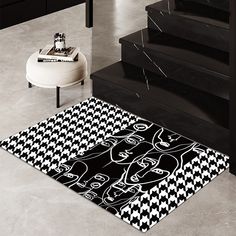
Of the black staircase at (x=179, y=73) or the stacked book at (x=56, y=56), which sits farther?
the stacked book at (x=56, y=56)

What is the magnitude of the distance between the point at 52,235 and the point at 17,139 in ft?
3.59

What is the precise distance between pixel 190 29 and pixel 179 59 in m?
0.37

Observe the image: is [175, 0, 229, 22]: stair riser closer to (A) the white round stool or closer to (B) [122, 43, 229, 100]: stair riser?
(B) [122, 43, 229, 100]: stair riser

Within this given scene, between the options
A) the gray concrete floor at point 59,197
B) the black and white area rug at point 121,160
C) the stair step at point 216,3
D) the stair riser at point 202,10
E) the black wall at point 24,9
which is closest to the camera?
the gray concrete floor at point 59,197

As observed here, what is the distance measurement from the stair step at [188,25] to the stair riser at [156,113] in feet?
2.27

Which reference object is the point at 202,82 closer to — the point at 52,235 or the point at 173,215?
the point at 173,215

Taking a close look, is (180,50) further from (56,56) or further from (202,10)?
(56,56)

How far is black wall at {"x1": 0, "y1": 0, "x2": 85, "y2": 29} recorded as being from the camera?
20.0 ft

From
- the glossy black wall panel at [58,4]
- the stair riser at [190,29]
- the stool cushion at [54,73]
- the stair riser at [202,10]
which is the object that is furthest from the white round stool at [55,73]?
the glossy black wall panel at [58,4]

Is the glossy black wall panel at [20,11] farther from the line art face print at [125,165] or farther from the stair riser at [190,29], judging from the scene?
the line art face print at [125,165]

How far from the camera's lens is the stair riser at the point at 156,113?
414 cm

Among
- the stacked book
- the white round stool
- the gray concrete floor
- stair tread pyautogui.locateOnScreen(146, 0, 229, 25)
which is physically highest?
stair tread pyautogui.locateOnScreen(146, 0, 229, 25)

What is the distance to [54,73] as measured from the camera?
4.59 m

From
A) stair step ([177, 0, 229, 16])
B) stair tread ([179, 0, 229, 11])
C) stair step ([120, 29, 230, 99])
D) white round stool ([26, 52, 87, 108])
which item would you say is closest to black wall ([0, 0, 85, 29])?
white round stool ([26, 52, 87, 108])
